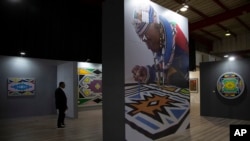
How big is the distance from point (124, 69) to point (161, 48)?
5.50ft

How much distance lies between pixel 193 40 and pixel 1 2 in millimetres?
10404

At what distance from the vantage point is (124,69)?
4.89m

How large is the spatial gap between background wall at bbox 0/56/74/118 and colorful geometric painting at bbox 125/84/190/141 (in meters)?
4.82

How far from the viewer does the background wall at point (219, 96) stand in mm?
8617

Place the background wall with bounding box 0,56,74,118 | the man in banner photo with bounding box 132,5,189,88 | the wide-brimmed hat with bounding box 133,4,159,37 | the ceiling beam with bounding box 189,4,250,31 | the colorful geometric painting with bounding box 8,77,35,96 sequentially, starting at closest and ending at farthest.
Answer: the wide-brimmed hat with bounding box 133,4,159,37 → the man in banner photo with bounding box 132,5,189,88 → the ceiling beam with bounding box 189,4,250,31 → the background wall with bounding box 0,56,74,118 → the colorful geometric painting with bounding box 8,77,35,96

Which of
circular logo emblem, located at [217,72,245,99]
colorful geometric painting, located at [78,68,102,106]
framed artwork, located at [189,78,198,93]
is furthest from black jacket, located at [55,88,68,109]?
framed artwork, located at [189,78,198,93]

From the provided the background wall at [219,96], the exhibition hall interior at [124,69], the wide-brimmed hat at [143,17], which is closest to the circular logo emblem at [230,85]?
the exhibition hall interior at [124,69]

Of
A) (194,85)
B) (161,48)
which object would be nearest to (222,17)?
(161,48)

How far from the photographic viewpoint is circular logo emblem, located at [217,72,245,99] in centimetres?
870

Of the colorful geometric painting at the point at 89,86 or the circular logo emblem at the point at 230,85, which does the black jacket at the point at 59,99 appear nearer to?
the colorful geometric painting at the point at 89,86

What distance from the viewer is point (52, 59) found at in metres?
9.68

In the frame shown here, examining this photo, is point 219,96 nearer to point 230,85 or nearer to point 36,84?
point 230,85

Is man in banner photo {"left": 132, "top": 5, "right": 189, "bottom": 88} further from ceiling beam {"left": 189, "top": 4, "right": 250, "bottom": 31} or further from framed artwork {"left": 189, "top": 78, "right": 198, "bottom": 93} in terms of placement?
framed artwork {"left": 189, "top": 78, "right": 198, "bottom": 93}

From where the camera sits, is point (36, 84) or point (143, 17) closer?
point (143, 17)
